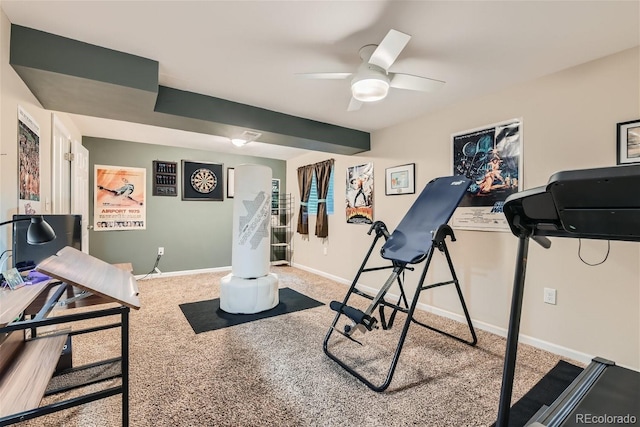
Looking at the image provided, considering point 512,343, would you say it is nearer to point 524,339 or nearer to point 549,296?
point 549,296

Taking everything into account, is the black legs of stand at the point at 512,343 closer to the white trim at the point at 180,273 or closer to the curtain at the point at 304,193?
the curtain at the point at 304,193

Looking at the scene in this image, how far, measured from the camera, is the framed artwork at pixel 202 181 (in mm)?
4848

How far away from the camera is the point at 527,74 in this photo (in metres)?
2.22

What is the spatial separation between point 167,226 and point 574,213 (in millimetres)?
5101

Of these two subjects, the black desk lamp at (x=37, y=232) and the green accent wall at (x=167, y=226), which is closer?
A: the black desk lamp at (x=37, y=232)

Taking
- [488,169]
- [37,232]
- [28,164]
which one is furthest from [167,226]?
[488,169]

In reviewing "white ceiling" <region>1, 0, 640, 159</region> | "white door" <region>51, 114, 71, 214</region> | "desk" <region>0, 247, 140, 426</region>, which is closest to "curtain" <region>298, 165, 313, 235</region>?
"white ceiling" <region>1, 0, 640, 159</region>

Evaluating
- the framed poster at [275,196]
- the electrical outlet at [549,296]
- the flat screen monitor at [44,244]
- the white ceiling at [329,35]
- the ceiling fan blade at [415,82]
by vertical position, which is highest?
the white ceiling at [329,35]

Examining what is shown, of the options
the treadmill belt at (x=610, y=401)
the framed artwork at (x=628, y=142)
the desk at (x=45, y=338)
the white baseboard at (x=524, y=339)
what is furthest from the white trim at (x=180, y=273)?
the framed artwork at (x=628, y=142)

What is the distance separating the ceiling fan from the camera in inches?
64.4

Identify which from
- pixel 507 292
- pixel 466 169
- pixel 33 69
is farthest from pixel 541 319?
pixel 33 69

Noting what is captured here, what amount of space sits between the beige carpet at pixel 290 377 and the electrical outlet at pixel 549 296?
1.33 ft

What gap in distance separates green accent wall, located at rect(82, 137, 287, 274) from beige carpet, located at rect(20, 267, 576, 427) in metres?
1.94

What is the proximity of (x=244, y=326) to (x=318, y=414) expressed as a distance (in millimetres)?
1376
